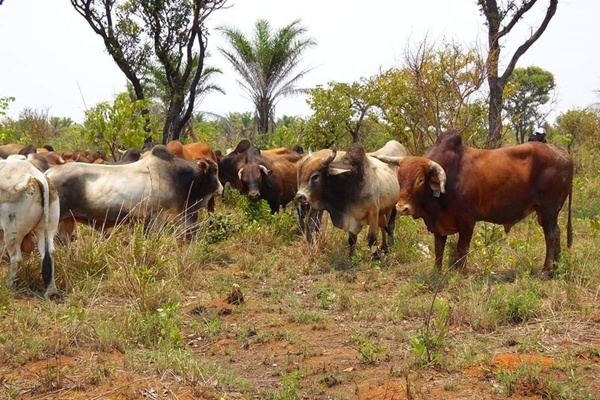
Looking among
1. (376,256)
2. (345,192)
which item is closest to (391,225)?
(376,256)

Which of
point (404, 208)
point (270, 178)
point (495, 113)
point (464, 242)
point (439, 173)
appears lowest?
point (464, 242)

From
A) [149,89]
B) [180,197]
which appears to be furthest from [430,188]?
[149,89]

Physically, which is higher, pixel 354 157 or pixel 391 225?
pixel 354 157

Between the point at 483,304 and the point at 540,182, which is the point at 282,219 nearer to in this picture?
the point at 540,182

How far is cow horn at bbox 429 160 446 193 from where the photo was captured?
7363mm

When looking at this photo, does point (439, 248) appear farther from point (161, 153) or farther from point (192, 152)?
point (192, 152)

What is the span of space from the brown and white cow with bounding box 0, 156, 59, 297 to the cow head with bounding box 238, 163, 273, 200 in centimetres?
422

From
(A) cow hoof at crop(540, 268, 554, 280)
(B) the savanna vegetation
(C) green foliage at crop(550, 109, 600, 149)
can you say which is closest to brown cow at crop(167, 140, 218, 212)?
(B) the savanna vegetation

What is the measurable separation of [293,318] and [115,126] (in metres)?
7.31

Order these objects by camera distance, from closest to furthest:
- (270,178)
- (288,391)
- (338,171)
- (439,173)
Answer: (288,391) < (439,173) < (338,171) < (270,178)

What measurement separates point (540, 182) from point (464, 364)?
3.35m

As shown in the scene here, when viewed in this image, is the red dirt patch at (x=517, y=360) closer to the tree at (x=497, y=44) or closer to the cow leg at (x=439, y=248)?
the cow leg at (x=439, y=248)

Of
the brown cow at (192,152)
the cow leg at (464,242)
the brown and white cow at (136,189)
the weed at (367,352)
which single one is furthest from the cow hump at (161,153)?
the weed at (367,352)

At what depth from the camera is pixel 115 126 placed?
12.7 metres
